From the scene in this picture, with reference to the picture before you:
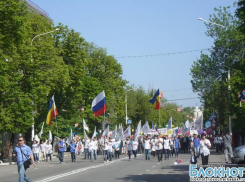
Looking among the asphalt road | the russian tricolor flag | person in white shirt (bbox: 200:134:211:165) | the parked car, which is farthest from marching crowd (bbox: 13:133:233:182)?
the russian tricolor flag

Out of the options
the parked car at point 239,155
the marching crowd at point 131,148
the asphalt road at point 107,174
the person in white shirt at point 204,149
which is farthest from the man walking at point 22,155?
the parked car at point 239,155

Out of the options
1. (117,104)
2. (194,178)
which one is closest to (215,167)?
(194,178)

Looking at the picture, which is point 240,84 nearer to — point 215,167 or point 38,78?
point 215,167

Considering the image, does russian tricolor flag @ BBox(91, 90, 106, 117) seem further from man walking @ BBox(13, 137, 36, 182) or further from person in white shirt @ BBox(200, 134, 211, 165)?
man walking @ BBox(13, 137, 36, 182)

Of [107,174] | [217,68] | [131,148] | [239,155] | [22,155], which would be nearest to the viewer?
[22,155]

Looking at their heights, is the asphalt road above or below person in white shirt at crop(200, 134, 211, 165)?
below

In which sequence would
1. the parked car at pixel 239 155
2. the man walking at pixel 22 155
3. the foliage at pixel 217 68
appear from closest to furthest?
the man walking at pixel 22 155 < the parked car at pixel 239 155 < the foliage at pixel 217 68

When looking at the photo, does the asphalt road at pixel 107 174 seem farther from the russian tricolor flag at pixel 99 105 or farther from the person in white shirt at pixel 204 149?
the russian tricolor flag at pixel 99 105

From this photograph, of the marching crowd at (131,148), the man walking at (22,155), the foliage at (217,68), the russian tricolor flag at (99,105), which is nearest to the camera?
the man walking at (22,155)

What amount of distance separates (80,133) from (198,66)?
1525cm

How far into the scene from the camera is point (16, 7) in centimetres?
3095

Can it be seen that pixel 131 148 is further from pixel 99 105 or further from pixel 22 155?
pixel 22 155

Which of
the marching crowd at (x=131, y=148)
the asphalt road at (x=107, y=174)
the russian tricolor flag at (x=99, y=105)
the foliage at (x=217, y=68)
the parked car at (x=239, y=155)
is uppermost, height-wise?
the foliage at (x=217, y=68)

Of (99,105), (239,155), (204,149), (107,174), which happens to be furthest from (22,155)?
(99,105)
